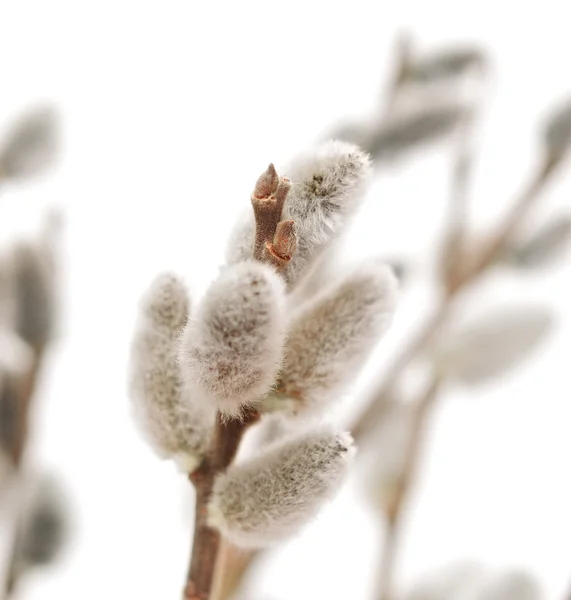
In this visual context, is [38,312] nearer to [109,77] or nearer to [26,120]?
[26,120]

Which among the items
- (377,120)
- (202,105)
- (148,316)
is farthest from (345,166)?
(202,105)

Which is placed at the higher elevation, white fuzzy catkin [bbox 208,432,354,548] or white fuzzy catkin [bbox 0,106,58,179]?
white fuzzy catkin [bbox 0,106,58,179]

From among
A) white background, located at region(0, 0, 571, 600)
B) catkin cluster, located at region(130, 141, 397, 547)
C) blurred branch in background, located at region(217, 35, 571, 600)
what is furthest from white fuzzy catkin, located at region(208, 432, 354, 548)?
white background, located at region(0, 0, 571, 600)

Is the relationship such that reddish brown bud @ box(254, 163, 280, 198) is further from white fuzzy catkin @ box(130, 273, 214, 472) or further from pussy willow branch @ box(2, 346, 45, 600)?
pussy willow branch @ box(2, 346, 45, 600)

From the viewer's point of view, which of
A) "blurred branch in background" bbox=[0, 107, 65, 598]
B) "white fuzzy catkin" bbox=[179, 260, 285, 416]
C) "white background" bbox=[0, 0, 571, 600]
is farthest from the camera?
"white background" bbox=[0, 0, 571, 600]

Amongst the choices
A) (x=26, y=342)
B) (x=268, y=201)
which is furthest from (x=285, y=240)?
(x=26, y=342)

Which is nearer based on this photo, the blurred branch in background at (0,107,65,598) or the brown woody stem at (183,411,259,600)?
the brown woody stem at (183,411,259,600)
